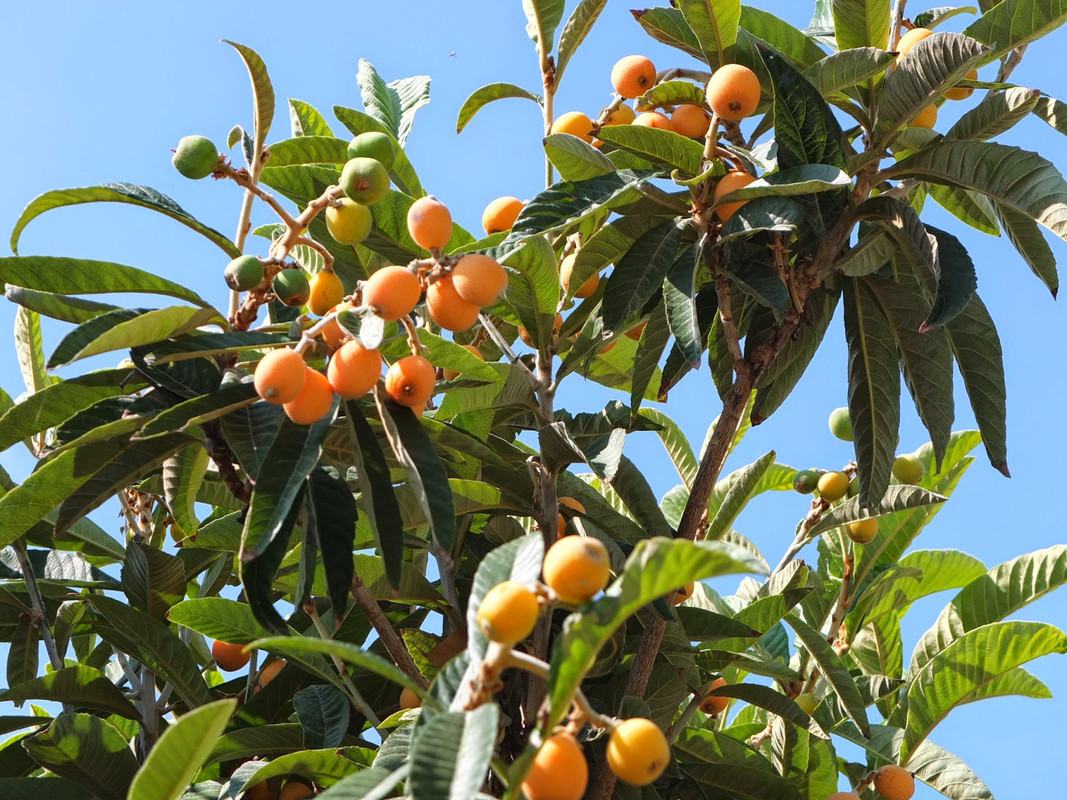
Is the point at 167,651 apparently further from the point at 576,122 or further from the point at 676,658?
the point at 576,122

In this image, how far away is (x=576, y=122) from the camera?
89.1 inches

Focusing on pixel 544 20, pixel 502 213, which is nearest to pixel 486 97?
pixel 544 20

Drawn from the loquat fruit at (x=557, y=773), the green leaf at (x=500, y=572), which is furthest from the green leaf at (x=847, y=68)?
the loquat fruit at (x=557, y=773)

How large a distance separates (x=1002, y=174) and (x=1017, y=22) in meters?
0.31

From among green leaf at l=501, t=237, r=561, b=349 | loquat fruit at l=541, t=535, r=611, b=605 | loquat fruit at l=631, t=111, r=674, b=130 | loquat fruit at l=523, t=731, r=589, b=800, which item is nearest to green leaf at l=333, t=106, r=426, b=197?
green leaf at l=501, t=237, r=561, b=349

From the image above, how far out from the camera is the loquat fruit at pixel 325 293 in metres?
1.77

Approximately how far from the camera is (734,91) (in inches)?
74.3

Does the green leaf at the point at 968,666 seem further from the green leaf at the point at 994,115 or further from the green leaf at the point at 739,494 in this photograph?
the green leaf at the point at 994,115

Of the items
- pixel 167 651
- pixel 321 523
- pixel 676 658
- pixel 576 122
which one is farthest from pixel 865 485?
pixel 167 651

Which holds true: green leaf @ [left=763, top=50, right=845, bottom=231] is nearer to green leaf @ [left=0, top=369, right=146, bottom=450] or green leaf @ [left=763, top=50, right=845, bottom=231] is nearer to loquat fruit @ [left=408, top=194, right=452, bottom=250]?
loquat fruit @ [left=408, top=194, right=452, bottom=250]

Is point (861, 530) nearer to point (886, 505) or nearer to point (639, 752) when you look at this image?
point (886, 505)

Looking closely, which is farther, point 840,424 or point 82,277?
point 840,424

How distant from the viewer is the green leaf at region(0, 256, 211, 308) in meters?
1.73

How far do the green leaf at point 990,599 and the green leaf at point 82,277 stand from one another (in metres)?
1.78
